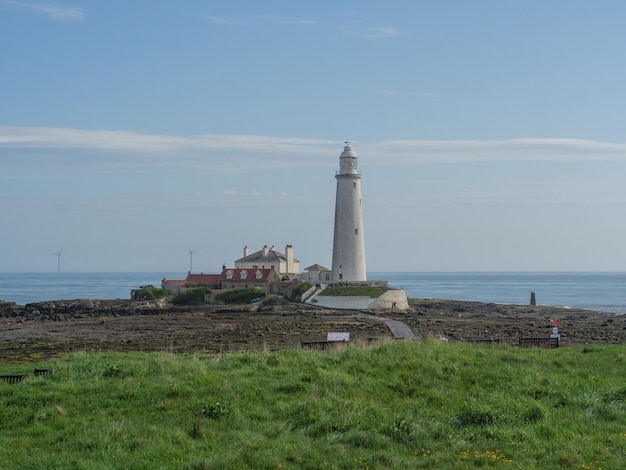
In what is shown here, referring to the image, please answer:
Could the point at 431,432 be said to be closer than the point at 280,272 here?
Yes

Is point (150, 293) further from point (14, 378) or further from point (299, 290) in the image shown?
point (14, 378)

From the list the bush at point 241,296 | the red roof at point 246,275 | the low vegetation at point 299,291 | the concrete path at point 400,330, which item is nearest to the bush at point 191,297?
the bush at point 241,296

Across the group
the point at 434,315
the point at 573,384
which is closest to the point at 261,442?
the point at 573,384

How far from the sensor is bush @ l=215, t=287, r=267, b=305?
233ft

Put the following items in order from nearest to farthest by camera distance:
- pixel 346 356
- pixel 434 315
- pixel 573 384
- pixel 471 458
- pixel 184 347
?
pixel 471 458, pixel 573 384, pixel 346 356, pixel 184 347, pixel 434 315

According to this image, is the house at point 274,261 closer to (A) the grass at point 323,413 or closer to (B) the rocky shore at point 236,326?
(B) the rocky shore at point 236,326

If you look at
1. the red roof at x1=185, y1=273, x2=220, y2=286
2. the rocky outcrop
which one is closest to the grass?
the rocky outcrop

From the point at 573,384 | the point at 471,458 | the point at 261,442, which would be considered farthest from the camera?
the point at 573,384

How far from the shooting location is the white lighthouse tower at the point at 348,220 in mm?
65919

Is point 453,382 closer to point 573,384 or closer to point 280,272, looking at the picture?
point 573,384

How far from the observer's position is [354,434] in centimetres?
1258

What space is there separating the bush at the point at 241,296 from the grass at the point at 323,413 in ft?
170

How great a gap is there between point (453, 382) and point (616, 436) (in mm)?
4474

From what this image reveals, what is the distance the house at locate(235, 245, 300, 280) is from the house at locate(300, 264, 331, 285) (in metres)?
4.87
